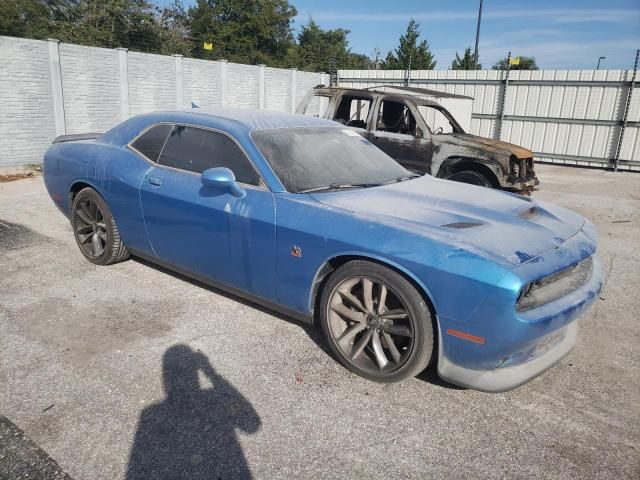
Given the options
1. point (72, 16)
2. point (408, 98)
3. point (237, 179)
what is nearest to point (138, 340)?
point (237, 179)

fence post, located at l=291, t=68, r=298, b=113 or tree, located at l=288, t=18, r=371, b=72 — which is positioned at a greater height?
tree, located at l=288, t=18, r=371, b=72

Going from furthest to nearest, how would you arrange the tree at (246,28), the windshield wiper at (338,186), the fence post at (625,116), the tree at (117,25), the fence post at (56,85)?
the tree at (246,28) → the tree at (117,25) → the fence post at (625,116) → the fence post at (56,85) → the windshield wiper at (338,186)

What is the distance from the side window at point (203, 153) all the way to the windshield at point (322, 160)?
170 mm

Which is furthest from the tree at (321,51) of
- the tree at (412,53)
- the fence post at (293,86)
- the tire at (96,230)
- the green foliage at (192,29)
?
the tire at (96,230)

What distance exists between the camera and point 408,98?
8.23 m

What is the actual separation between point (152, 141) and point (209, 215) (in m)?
1.11

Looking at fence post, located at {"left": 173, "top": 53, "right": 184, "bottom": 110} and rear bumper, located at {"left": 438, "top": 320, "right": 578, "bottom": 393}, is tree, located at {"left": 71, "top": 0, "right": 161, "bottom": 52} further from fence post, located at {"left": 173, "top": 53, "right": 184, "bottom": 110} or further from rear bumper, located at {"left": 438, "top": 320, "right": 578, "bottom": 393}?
rear bumper, located at {"left": 438, "top": 320, "right": 578, "bottom": 393}

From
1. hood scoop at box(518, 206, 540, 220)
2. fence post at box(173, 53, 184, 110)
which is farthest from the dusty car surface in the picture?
fence post at box(173, 53, 184, 110)

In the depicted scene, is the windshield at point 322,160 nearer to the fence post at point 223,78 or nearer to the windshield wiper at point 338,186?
the windshield wiper at point 338,186

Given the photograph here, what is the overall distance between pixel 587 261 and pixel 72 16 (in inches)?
1184

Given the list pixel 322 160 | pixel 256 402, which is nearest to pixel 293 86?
pixel 322 160

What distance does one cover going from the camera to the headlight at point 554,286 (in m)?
2.52

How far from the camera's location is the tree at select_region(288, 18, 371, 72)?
41.8 metres

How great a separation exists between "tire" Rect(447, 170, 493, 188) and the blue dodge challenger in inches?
150
